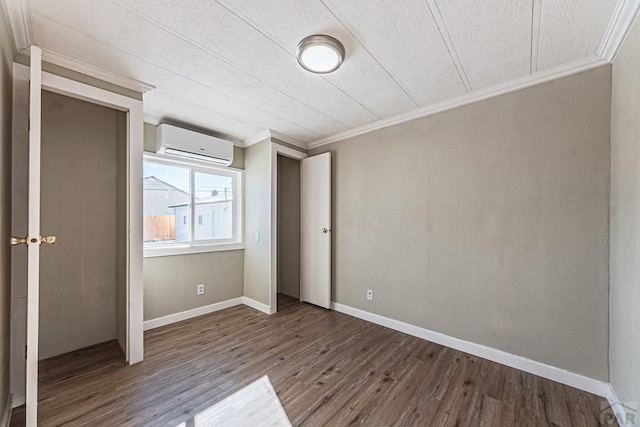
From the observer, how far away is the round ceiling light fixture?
1.65 metres

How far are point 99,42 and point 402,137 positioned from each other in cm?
268

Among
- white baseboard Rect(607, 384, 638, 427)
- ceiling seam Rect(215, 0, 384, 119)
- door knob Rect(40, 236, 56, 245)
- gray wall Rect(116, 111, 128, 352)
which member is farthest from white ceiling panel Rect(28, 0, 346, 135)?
white baseboard Rect(607, 384, 638, 427)

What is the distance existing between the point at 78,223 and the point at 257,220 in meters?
1.83

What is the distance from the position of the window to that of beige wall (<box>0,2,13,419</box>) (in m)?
1.30

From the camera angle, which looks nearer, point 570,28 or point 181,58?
point 570,28

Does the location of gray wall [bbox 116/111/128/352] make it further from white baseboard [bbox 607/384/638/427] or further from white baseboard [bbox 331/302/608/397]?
white baseboard [bbox 607/384/638/427]

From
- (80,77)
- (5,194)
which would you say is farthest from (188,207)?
(5,194)

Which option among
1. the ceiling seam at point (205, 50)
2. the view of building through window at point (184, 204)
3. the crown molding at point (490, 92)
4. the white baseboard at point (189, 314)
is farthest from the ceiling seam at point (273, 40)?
the white baseboard at point (189, 314)

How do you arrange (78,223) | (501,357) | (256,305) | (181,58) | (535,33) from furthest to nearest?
1. (256,305)
2. (78,223)
3. (501,357)
4. (181,58)
5. (535,33)

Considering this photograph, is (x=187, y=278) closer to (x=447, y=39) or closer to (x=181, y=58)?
(x=181, y=58)

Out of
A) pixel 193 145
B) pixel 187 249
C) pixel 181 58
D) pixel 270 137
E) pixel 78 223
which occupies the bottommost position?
pixel 187 249

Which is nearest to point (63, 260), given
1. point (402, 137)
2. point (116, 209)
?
point (116, 209)

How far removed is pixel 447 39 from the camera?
169cm

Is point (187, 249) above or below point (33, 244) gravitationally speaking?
below
